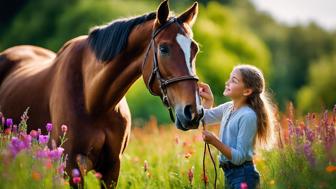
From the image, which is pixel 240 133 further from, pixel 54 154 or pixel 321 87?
pixel 321 87

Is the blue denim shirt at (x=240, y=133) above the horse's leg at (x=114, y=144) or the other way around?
above

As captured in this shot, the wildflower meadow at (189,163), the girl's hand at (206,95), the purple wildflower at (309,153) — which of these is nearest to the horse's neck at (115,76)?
the wildflower meadow at (189,163)

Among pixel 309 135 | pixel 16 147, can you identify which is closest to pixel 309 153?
pixel 309 135

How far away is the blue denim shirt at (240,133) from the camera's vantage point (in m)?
4.73

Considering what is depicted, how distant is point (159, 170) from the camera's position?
22.9 ft

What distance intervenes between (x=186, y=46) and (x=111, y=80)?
37.4 inches

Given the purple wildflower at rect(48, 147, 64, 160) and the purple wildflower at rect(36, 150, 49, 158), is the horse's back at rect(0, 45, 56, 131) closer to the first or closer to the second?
the purple wildflower at rect(48, 147, 64, 160)

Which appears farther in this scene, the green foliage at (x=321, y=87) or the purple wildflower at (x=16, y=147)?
the green foliage at (x=321, y=87)

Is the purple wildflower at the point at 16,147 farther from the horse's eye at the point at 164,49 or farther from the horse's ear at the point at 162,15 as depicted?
the horse's ear at the point at 162,15

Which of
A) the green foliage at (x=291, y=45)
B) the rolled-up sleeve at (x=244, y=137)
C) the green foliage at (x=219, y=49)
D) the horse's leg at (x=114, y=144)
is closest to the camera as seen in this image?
the rolled-up sleeve at (x=244, y=137)

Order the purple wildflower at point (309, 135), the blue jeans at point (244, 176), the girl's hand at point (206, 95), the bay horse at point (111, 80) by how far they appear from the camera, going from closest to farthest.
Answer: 1. the blue jeans at point (244, 176)
2. the bay horse at point (111, 80)
3. the purple wildflower at point (309, 135)
4. the girl's hand at point (206, 95)

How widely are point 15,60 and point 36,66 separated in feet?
2.50

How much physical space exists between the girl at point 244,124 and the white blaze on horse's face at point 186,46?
35 cm

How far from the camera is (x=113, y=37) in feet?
18.1
